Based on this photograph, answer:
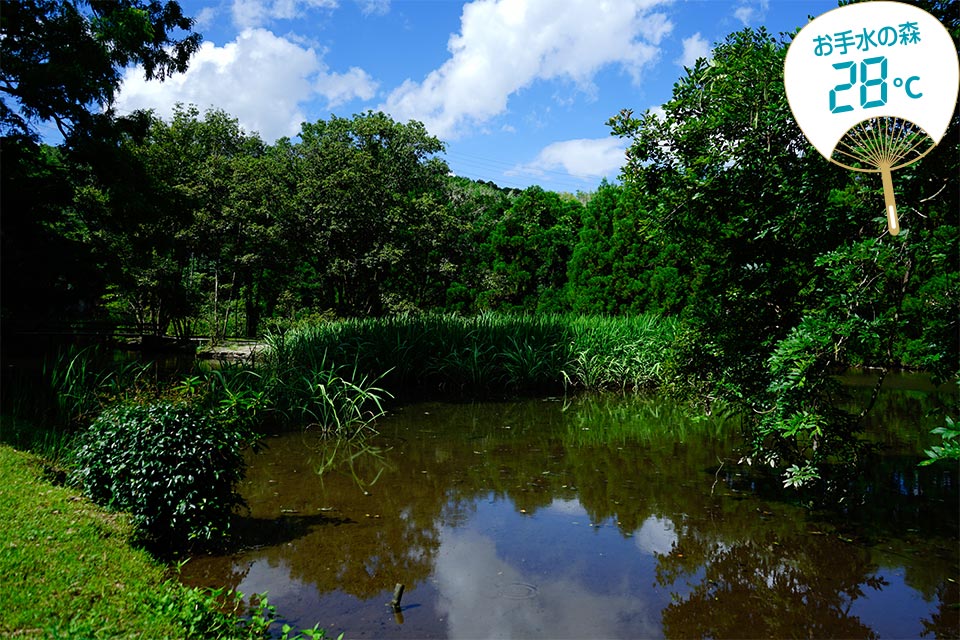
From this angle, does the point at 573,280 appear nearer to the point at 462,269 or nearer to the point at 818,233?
the point at 462,269

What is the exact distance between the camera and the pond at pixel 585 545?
296cm

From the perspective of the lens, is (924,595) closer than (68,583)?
No

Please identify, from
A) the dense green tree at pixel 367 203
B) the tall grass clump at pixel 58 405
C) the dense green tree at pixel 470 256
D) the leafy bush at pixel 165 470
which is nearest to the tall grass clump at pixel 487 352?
the tall grass clump at pixel 58 405

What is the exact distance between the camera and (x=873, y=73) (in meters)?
2.96

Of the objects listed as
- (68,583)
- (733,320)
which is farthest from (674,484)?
(68,583)

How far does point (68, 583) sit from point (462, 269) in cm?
1264

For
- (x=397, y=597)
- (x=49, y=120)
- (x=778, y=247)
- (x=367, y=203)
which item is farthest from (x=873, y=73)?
(x=367, y=203)

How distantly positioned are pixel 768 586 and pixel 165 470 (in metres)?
3.22

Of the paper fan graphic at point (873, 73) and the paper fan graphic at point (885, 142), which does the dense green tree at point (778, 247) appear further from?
the paper fan graphic at point (873, 73)

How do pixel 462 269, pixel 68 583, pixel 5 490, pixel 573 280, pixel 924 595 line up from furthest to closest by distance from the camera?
pixel 462 269, pixel 573 280, pixel 5 490, pixel 924 595, pixel 68 583

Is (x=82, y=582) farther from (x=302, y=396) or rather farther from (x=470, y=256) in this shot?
(x=470, y=256)

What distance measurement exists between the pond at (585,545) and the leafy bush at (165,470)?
0.85 ft

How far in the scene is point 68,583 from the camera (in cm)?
272

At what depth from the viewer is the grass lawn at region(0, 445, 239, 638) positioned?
244 cm
